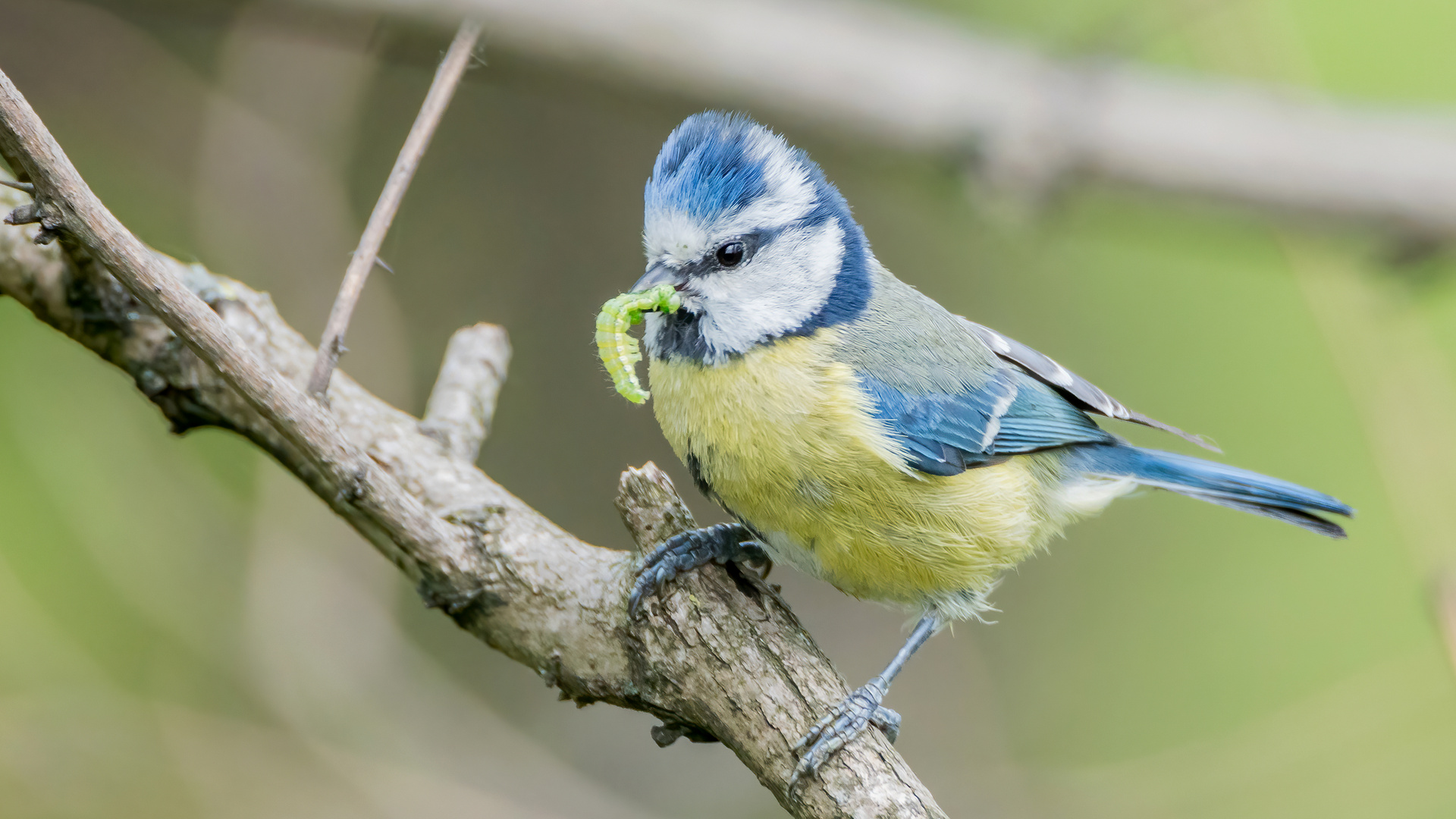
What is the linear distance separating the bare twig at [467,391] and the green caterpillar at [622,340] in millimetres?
395

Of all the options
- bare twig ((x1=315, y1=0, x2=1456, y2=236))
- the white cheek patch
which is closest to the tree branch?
the white cheek patch

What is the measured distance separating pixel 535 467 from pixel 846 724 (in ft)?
5.71

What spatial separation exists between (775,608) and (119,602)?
189 centimetres

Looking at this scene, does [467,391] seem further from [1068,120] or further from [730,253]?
[1068,120]

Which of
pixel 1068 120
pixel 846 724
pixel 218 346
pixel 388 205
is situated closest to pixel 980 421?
pixel 846 724

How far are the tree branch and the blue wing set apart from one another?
36cm

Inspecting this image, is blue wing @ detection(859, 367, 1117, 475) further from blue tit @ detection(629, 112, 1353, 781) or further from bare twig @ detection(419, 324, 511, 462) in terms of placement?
bare twig @ detection(419, 324, 511, 462)

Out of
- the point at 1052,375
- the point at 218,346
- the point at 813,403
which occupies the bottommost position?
the point at 218,346

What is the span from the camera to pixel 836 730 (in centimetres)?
140

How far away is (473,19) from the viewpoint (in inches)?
66.5

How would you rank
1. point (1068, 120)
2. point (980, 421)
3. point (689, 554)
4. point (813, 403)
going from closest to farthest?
point (689, 554), point (813, 403), point (980, 421), point (1068, 120)

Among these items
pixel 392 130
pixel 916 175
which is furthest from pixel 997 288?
pixel 392 130

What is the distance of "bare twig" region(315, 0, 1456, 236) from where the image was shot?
7.20 feet

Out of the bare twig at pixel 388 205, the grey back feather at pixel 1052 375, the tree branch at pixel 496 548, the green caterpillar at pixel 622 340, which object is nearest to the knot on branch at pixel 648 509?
the tree branch at pixel 496 548
